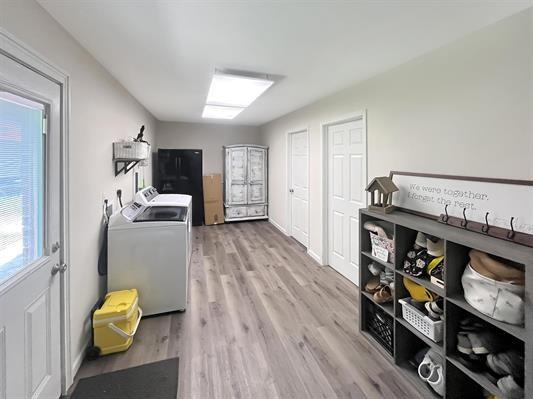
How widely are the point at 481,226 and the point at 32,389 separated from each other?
267 cm

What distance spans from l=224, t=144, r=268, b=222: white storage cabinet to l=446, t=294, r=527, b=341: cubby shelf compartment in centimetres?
505

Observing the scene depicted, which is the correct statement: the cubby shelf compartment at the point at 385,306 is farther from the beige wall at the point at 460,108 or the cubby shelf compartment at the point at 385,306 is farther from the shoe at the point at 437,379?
the beige wall at the point at 460,108

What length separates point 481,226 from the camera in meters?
1.61

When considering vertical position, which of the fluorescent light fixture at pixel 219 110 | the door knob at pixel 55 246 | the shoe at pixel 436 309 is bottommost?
the shoe at pixel 436 309

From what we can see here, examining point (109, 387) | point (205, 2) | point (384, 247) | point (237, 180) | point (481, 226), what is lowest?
point (109, 387)

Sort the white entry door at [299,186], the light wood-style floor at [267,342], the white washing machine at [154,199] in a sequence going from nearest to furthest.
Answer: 1. the light wood-style floor at [267,342]
2. the white washing machine at [154,199]
3. the white entry door at [299,186]

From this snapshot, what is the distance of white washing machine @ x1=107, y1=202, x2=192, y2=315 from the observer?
2.47 meters

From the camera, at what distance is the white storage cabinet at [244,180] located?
20.1ft

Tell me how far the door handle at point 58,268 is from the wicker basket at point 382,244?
7.31ft

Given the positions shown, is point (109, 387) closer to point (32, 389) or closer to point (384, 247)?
point (32, 389)

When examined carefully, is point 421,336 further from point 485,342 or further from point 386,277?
point 386,277

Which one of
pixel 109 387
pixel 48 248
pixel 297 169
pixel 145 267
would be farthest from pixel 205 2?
pixel 297 169

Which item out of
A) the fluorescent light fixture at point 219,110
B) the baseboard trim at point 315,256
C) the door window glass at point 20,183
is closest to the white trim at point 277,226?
the baseboard trim at point 315,256

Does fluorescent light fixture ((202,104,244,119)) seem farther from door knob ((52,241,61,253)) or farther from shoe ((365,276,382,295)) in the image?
shoe ((365,276,382,295))
